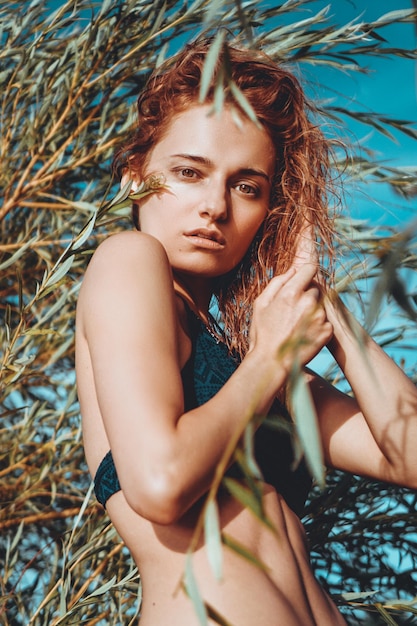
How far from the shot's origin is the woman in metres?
0.84

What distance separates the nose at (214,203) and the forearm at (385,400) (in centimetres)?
25

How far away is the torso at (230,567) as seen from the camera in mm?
894

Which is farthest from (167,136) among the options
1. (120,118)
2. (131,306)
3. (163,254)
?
(120,118)

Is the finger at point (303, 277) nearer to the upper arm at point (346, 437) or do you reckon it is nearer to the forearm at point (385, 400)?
the forearm at point (385, 400)

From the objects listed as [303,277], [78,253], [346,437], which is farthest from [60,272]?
[346,437]

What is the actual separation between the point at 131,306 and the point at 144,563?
14.0 inches

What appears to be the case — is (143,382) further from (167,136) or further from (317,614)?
(167,136)

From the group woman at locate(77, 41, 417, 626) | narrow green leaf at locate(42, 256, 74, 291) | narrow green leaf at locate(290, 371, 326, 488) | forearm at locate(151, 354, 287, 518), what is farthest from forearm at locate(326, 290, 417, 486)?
narrow green leaf at locate(290, 371, 326, 488)

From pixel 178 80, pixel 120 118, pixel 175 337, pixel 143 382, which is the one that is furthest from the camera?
pixel 120 118

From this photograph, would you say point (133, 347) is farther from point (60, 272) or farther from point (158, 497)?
point (60, 272)

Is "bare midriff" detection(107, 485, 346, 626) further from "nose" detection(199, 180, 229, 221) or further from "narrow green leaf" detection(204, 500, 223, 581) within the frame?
"nose" detection(199, 180, 229, 221)

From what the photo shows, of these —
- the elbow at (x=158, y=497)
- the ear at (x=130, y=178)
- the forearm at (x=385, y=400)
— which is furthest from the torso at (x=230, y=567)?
the ear at (x=130, y=178)

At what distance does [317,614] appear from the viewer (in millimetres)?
1024

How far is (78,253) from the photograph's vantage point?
1.39m
